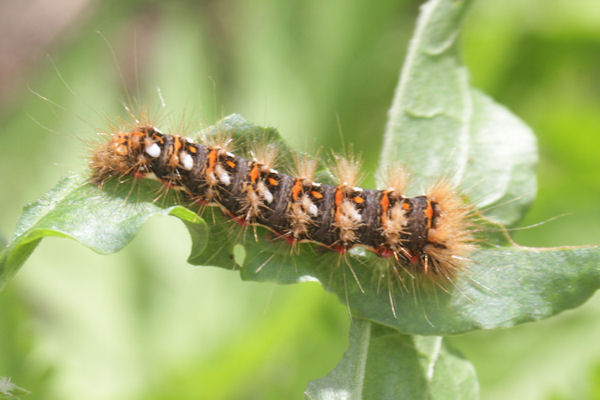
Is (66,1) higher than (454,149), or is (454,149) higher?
(66,1)

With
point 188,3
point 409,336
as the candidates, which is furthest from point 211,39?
point 409,336

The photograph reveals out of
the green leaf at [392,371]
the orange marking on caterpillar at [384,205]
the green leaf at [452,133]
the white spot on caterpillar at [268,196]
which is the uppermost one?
the green leaf at [452,133]

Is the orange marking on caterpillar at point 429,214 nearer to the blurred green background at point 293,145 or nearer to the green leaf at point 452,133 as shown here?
the green leaf at point 452,133

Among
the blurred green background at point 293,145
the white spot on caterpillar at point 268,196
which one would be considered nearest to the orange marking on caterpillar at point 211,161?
the white spot on caterpillar at point 268,196

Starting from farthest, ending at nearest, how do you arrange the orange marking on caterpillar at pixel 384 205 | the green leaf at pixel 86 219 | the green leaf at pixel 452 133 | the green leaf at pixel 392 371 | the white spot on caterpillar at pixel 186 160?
the green leaf at pixel 452 133 → the orange marking on caterpillar at pixel 384 205 → the white spot on caterpillar at pixel 186 160 → the green leaf at pixel 392 371 → the green leaf at pixel 86 219

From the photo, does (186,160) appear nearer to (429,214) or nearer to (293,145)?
(429,214)

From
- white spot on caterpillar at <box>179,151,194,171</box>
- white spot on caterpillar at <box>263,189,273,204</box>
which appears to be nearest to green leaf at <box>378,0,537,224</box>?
white spot on caterpillar at <box>263,189,273,204</box>

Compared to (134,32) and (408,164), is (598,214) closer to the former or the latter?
(408,164)

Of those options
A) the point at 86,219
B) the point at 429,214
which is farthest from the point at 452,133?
the point at 86,219
